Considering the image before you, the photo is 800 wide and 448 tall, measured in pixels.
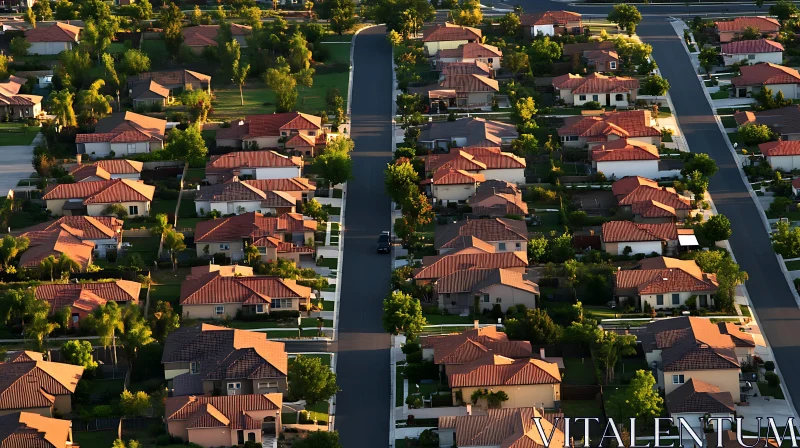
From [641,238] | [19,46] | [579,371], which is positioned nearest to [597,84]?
[641,238]

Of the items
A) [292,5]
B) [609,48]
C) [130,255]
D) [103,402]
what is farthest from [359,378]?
[292,5]

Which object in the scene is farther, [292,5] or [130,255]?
[292,5]

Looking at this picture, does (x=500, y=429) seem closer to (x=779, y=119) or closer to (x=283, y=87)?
(x=779, y=119)

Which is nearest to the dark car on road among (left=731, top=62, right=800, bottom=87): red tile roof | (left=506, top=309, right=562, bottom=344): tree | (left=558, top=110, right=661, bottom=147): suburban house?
(left=506, top=309, right=562, bottom=344): tree

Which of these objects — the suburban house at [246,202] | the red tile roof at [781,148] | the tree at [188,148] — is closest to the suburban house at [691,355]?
the red tile roof at [781,148]

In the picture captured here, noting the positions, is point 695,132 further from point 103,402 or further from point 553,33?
point 103,402

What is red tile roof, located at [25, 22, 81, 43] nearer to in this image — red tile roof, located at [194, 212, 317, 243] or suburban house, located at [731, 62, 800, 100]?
red tile roof, located at [194, 212, 317, 243]

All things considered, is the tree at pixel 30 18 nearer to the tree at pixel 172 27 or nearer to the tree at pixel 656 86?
the tree at pixel 172 27
